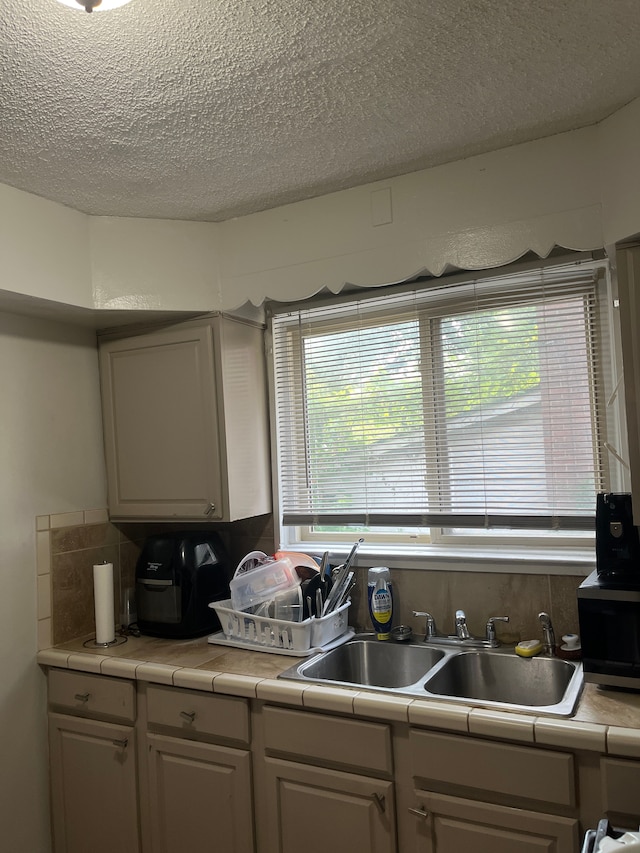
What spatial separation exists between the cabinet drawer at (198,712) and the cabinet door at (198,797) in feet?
0.16

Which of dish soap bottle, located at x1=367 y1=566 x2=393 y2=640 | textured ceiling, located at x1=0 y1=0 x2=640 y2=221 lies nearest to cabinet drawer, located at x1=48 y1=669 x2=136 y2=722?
dish soap bottle, located at x1=367 y1=566 x2=393 y2=640

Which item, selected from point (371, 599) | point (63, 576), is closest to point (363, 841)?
point (371, 599)

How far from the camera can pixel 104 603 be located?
2420mm

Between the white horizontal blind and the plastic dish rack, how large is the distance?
0.41 meters

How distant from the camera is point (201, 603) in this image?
2.48 meters

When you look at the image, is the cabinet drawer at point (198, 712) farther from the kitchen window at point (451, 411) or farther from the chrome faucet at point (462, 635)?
the kitchen window at point (451, 411)

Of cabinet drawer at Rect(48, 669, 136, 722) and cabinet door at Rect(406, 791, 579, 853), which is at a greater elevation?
cabinet drawer at Rect(48, 669, 136, 722)

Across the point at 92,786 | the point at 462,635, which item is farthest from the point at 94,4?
the point at 92,786

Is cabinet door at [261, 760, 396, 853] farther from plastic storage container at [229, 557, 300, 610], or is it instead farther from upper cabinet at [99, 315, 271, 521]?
upper cabinet at [99, 315, 271, 521]

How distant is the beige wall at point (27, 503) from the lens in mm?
2277

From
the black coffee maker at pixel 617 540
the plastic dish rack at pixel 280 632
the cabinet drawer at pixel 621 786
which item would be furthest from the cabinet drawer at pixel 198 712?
the black coffee maker at pixel 617 540

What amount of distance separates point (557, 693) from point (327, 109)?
1.75 metres

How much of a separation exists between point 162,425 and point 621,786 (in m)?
1.82

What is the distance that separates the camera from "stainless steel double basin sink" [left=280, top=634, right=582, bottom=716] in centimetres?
196
